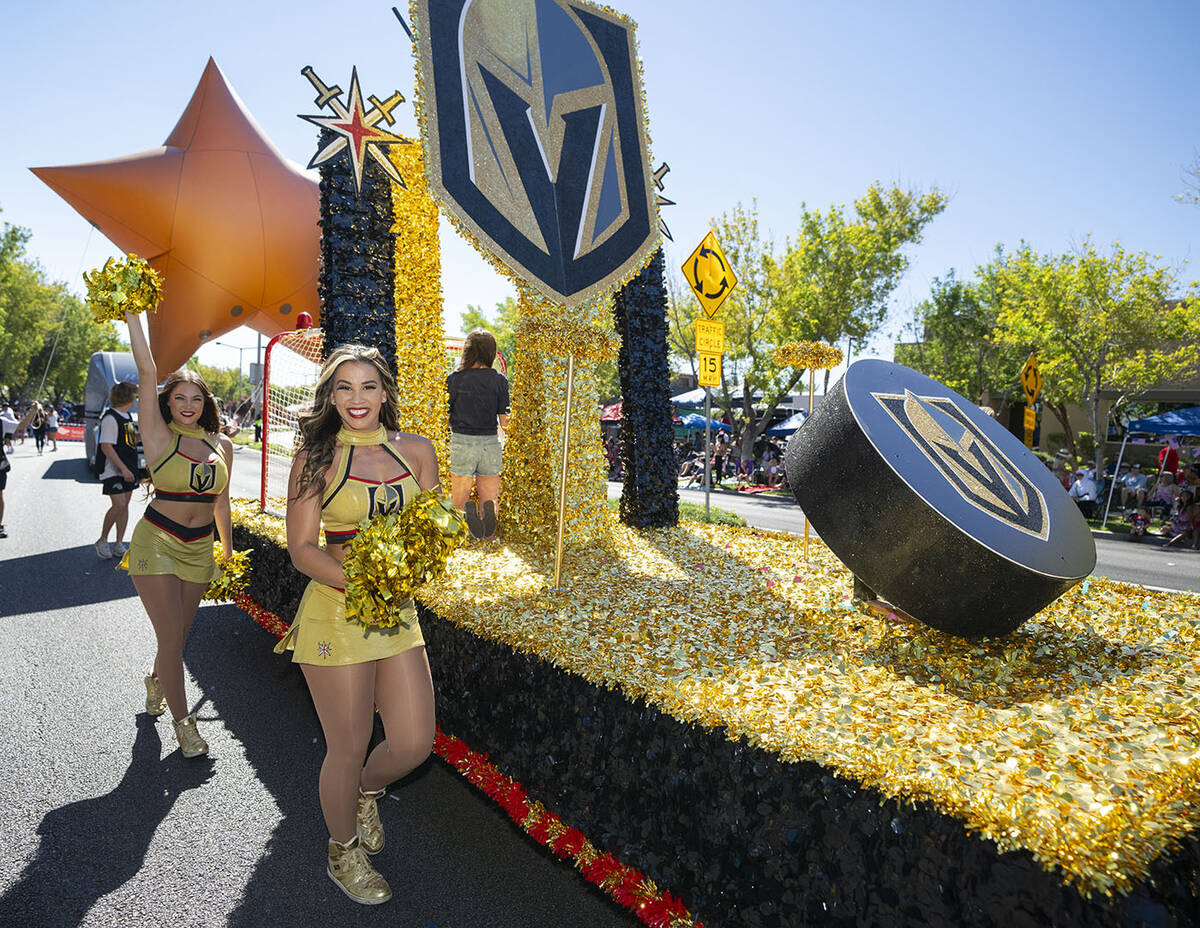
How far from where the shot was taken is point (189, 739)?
3848 millimetres

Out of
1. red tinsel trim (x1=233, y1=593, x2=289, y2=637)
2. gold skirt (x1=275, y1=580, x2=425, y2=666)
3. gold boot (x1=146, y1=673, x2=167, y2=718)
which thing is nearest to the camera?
gold skirt (x1=275, y1=580, x2=425, y2=666)

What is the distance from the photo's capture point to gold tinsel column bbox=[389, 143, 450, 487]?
20.1 feet

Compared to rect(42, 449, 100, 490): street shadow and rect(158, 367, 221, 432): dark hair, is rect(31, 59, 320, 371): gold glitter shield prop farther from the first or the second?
rect(42, 449, 100, 490): street shadow

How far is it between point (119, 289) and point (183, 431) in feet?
2.64

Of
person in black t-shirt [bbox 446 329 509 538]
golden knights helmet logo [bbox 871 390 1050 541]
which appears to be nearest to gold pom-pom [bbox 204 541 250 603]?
person in black t-shirt [bbox 446 329 509 538]

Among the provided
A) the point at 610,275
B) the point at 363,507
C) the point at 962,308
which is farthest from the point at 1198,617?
the point at 962,308

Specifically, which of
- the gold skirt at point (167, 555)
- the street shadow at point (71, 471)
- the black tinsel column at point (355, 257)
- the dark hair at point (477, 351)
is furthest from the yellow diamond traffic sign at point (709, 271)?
the street shadow at point (71, 471)

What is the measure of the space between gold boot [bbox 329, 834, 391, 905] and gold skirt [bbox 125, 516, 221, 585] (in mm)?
1861

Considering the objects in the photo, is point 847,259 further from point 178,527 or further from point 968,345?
point 178,527

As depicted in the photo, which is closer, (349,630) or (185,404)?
(349,630)

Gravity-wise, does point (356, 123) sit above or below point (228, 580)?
above

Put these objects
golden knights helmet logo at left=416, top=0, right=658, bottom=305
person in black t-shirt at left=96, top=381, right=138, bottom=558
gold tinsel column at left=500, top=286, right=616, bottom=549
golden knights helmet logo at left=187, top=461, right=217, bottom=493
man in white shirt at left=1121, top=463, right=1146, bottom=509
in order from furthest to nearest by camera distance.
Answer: man in white shirt at left=1121, top=463, right=1146, bottom=509
person in black t-shirt at left=96, top=381, right=138, bottom=558
gold tinsel column at left=500, top=286, right=616, bottom=549
golden knights helmet logo at left=416, top=0, right=658, bottom=305
golden knights helmet logo at left=187, top=461, right=217, bottom=493

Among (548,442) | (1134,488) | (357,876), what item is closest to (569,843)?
(357,876)

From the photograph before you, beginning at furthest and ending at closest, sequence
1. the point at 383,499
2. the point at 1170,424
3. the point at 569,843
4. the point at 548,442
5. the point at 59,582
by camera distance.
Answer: the point at 1170,424, the point at 59,582, the point at 548,442, the point at 569,843, the point at 383,499
